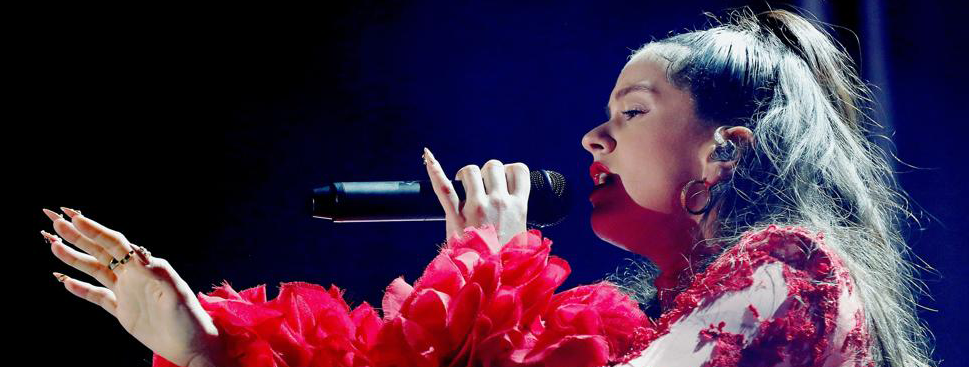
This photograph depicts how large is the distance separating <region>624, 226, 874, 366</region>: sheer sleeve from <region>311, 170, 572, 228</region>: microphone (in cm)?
40

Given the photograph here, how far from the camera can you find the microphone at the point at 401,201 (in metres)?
1.26

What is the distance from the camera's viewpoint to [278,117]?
1952mm

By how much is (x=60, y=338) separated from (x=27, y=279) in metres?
0.13

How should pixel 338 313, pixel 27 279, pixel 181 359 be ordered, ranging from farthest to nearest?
pixel 27 279
pixel 338 313
pixel 181 359

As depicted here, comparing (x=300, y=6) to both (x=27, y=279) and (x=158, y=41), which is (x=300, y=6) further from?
(x=27, y=279)

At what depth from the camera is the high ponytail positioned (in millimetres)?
1132

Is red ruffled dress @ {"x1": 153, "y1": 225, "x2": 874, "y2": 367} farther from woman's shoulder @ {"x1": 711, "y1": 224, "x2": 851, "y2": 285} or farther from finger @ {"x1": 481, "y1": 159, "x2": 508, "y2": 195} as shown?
finger @ {"x1": 481, "y1": 159, "x2": 508, "y2": 195}

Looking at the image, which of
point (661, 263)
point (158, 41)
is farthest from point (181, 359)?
point (158, 41)

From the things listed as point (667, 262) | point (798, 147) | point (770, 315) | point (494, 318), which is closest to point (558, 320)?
point (494, 318)

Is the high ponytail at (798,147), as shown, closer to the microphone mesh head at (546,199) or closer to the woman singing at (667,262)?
the woman singing at (667,262)

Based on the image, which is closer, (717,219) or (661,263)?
(717,219)

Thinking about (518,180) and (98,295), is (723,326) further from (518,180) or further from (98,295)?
(98,295)

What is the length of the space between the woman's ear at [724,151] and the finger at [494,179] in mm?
298

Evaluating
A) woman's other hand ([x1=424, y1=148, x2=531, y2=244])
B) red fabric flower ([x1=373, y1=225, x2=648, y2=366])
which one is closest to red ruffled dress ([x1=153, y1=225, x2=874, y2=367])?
red fabric flower ([x1=373, y1=225, x2=648, y2=366])
